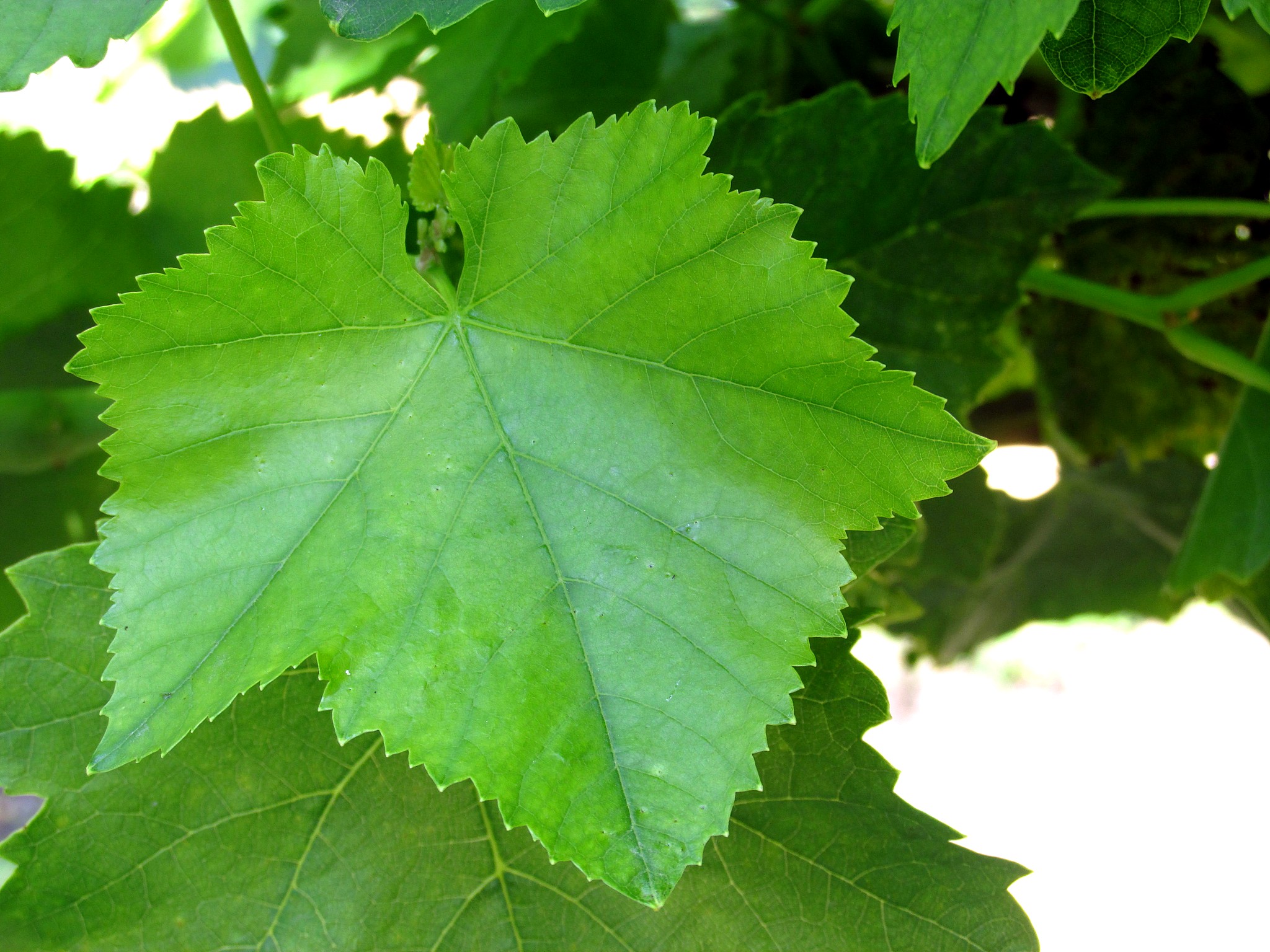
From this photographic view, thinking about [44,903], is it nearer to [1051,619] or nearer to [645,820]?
[645,820]

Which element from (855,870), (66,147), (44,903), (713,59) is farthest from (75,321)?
(855,870)

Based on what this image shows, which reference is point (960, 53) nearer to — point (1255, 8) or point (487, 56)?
point (1255, 8)

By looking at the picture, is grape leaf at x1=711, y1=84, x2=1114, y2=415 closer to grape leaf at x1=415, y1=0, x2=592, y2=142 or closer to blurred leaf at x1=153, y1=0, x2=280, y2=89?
grape leaf at x1=415, y1=0, x2=592, y2=142

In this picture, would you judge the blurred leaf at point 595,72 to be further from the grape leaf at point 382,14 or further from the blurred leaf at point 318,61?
the grape leaf at point 382,14

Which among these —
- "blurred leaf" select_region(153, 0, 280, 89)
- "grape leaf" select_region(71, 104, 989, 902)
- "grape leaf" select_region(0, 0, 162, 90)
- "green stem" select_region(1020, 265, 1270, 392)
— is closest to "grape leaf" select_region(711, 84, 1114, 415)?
"green stem" select_region(1020, 265, 1270, 392)

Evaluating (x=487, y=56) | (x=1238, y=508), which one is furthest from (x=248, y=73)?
(x=1238, y=508)
